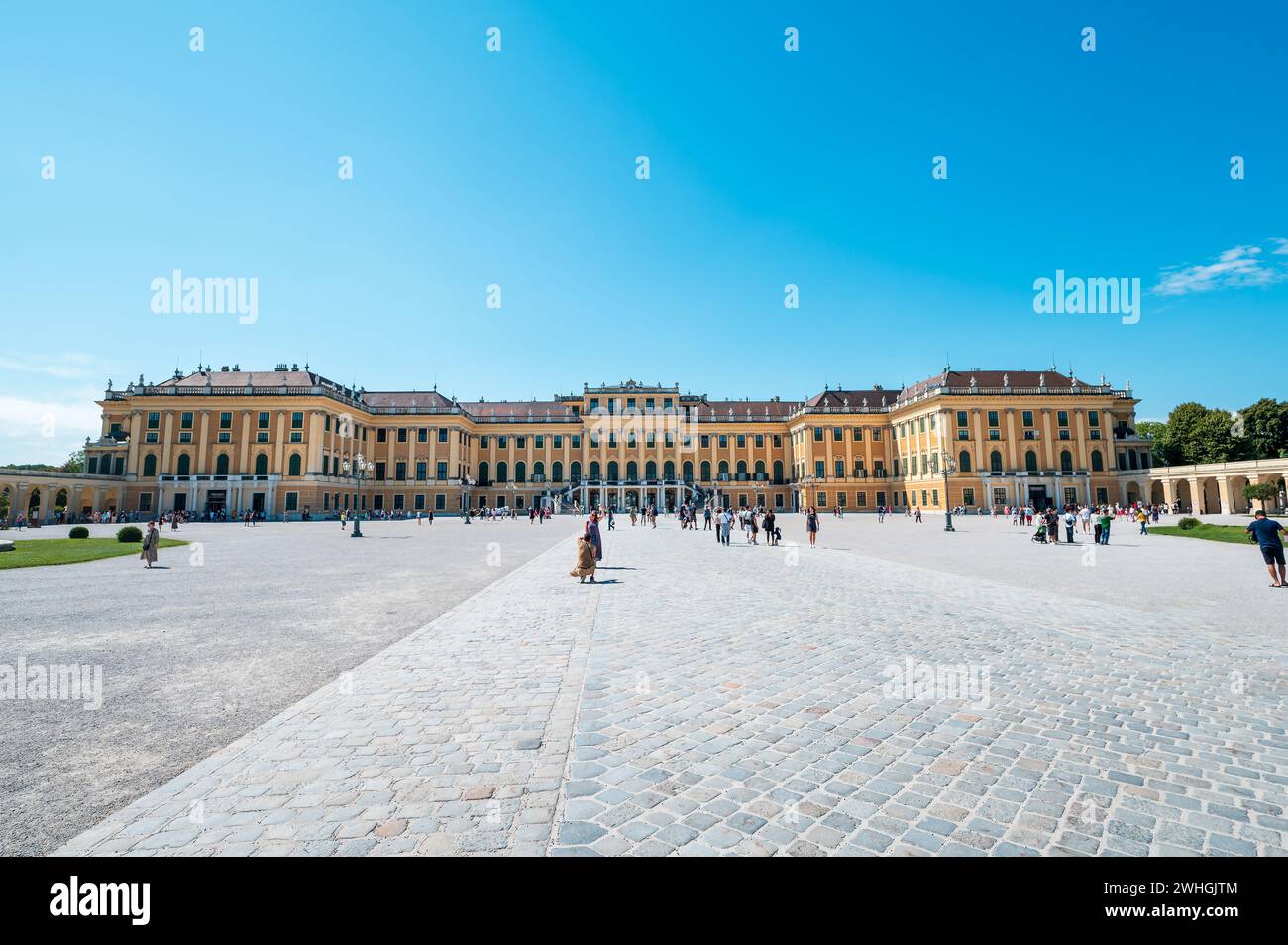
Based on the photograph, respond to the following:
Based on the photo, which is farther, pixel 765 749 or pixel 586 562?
pixel 586 562

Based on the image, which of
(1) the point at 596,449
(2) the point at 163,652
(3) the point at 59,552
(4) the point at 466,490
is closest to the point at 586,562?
(2) the point at 163,652

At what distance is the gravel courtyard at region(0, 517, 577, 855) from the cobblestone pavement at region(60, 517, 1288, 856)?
0.36 meters

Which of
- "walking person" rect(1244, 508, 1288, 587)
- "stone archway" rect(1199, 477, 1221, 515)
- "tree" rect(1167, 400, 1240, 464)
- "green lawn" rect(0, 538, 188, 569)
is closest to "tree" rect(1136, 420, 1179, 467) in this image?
"tree" rect(1167, 400, 1240, 464)

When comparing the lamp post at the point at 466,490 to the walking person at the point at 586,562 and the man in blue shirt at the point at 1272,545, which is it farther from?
the man in blue shirt at the point at 1272,545

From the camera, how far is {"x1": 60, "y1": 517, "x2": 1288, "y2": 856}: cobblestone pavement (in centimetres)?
271

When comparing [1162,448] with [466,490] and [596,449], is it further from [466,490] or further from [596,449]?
[466,490]

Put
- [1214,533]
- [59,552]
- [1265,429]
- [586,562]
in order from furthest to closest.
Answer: [1265,429] → [1214,533] → [59,552] → [586,562]

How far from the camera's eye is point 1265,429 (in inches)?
2031

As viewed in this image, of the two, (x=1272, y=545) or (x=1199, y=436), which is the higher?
(x=1199, y=436)

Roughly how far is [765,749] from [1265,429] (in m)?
73.0

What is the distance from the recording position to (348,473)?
5881cm

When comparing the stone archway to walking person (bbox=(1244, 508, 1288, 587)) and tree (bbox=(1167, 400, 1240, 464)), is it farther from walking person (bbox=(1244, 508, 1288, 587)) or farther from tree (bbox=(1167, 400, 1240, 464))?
walking person (bbox=(1244, 508, 1288, 587))
